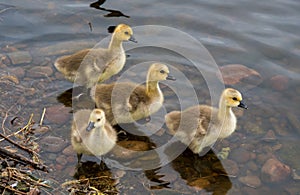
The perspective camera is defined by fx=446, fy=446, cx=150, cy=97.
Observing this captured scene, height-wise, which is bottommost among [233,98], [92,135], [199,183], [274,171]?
[199,183]

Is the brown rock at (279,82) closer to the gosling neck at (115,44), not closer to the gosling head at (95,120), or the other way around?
the gosling neck at (115,44)

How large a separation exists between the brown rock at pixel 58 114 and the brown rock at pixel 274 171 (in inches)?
87.5

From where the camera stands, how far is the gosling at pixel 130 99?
4801mm

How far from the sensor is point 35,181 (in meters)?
3.92

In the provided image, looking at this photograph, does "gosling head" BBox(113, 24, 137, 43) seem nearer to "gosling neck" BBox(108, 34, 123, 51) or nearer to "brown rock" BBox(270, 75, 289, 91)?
"gosling neck" BBox(108, 34, 123, 51)

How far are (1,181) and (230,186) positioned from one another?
7.02 ft

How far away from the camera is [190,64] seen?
239 inches

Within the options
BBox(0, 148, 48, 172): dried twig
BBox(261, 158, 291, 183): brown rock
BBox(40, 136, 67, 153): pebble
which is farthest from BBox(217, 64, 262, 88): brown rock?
BBox(0, 148, 48, 172): dried twig

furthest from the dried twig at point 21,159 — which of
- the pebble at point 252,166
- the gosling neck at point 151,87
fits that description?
the pebble at point 252,166

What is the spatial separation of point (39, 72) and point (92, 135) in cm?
182

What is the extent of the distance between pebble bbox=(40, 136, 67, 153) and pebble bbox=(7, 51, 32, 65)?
1.53 m

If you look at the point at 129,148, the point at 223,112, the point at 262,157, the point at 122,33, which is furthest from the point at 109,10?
the point at 262,157

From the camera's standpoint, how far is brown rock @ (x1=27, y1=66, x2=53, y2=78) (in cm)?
562

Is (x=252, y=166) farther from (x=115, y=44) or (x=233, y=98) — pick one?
(x=115, y=44)
